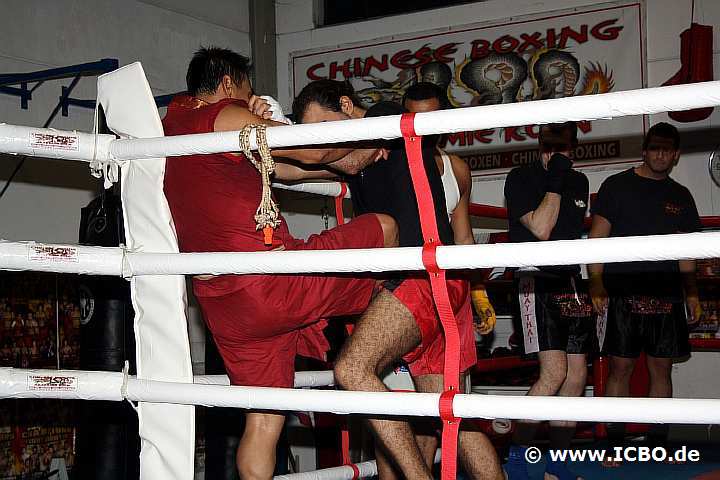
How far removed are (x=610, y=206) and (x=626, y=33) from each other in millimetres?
2560

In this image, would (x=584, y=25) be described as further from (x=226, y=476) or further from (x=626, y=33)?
(x=226, y=476)

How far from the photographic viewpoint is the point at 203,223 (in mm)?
2098

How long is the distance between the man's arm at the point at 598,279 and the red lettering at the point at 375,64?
11.2 ft

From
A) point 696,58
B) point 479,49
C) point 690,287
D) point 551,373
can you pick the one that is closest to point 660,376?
point 690,287

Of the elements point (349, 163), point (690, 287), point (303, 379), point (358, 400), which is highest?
point (349, 163)

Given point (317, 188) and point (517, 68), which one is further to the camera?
point (517, 68)

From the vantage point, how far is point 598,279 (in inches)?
149

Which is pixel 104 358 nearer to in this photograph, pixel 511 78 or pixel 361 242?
pixel 361 242

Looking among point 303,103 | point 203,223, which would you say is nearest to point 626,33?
point 303,103

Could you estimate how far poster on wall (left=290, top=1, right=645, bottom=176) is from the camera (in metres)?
5.93

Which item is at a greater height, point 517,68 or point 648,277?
point 517,68

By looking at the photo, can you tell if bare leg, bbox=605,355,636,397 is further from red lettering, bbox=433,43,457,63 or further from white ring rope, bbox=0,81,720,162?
red lettering, bbox=433,43,457,63

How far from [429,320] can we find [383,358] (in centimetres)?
17

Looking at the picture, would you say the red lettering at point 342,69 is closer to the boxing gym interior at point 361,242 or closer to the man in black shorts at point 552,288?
the boxing gym interior at point 361,242
